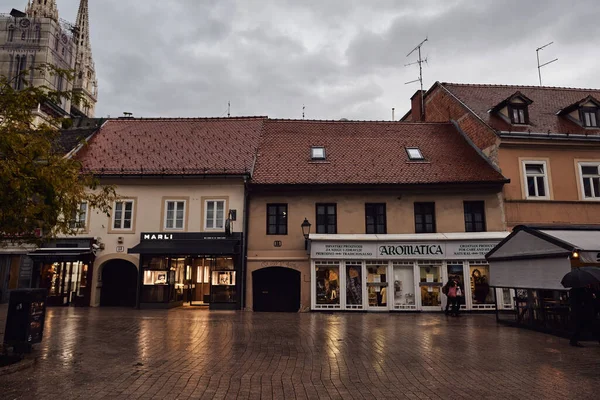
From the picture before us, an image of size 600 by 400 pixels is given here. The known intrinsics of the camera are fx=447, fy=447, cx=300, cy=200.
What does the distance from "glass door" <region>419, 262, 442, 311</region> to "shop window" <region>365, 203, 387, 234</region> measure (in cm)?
245

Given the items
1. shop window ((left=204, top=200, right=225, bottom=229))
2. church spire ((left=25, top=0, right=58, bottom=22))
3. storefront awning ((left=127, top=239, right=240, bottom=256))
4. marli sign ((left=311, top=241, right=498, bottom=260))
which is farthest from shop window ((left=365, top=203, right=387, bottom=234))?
church spire ((left=25, top=0, right=58, bottom=22))

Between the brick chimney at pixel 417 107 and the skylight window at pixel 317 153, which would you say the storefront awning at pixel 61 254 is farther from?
the brick chimney at pixel 417 107

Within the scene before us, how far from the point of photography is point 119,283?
21.7 m

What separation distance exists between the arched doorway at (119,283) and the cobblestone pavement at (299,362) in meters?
6.21

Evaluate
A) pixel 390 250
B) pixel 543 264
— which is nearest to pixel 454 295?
pixel 390 250

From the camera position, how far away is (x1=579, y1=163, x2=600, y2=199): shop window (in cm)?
2141

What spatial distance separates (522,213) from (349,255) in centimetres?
838

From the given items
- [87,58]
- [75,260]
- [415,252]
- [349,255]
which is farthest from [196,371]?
[87,58]

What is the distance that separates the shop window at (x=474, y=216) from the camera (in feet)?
68.7

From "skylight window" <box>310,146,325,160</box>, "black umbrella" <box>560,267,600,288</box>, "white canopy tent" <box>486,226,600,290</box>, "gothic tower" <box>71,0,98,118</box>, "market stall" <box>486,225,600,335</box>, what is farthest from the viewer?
"gothic tower" <box>71,0,98,118</box>

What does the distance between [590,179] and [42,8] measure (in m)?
112

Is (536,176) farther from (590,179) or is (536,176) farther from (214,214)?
(214,214)

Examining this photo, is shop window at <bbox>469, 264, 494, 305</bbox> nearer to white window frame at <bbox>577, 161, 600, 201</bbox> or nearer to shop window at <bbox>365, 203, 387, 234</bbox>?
shop window at <bbox>365, 203, 387, 234</bbox>

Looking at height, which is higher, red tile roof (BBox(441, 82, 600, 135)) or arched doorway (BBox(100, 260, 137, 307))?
red tile roof (BBox(441, 82, 600, 135))
